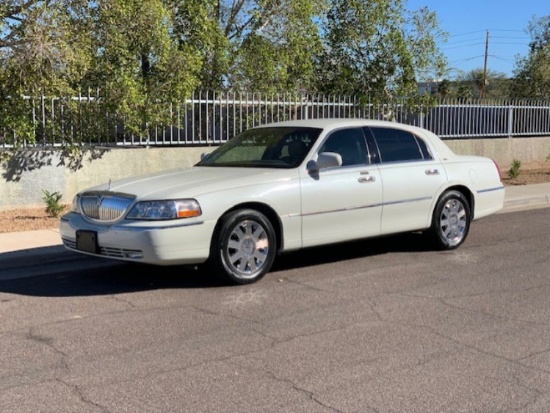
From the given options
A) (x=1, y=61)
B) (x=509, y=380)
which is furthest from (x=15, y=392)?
(x=1, y=61)

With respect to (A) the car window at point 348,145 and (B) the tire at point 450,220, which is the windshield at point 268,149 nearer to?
(A) the car window at point 348,145

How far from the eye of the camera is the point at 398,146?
8047 millimetres

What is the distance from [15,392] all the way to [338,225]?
13.1 feet

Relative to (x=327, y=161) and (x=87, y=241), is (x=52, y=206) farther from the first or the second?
(x=327, y=161)

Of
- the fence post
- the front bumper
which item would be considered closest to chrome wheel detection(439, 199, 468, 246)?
the front bumper

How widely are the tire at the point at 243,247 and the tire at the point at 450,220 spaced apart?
252 cm

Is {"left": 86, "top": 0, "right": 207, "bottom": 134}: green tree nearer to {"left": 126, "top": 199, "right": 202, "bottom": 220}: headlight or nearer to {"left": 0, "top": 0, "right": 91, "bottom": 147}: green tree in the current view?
{"left": 0, "top": 0, "right": 91, "bottom": 147}: green tree

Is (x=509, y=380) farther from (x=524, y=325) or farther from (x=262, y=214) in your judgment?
(x=262, y=214)

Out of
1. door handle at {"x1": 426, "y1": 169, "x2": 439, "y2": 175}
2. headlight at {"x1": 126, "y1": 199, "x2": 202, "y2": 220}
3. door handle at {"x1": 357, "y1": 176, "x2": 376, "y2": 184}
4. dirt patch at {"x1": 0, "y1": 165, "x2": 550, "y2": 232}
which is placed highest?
door handle at {"x1": 426, "y1": 169, "x2": 439, "y2": 175}

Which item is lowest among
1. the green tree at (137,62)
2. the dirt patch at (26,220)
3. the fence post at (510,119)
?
the dirt patch at (26,220)

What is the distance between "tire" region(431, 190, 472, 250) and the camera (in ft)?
27.2

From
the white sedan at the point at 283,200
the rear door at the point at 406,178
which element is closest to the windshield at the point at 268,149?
the white sedan at the point at 283,200

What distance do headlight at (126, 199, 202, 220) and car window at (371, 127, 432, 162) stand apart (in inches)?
102

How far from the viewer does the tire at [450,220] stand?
8.28 meters
